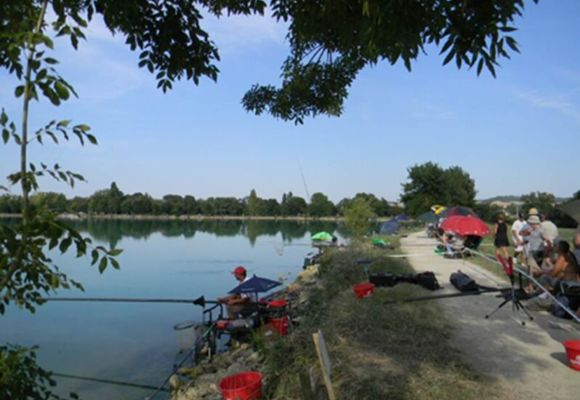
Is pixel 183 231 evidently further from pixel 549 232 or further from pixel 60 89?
pixel 60 89

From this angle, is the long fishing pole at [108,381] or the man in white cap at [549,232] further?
the man in white cap at [549,232]

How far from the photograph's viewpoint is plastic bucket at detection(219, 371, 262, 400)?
5746mm

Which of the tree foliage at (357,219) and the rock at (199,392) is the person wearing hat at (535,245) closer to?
the rock at (199,392)

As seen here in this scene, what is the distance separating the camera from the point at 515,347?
6645mm

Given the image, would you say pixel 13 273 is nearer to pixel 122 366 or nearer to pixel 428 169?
pixel 122 366

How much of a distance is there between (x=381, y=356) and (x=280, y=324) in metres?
4.15

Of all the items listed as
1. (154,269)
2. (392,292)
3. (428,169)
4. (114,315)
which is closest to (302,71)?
(392,292)

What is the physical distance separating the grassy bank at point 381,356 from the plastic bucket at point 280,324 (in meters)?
1.22

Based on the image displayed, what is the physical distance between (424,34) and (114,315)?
18294mm

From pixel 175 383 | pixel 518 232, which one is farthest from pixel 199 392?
pixel 518 232

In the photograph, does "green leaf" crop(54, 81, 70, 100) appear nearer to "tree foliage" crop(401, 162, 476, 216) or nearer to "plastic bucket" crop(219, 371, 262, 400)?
"plastic bucket" crop(219, 371, 262, 400)

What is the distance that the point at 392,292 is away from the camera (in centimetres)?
991

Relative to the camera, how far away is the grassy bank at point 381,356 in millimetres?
4941

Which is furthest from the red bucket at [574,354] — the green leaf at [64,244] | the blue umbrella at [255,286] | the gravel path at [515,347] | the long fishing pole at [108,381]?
the long fishing pole at [108,381]
